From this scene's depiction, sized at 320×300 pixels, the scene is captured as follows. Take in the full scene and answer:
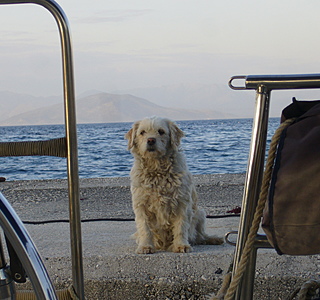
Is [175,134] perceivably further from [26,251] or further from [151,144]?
[26,251]

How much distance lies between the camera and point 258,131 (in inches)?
51.5

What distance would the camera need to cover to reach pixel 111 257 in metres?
3.46

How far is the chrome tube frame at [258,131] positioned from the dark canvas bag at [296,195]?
7 centimetres

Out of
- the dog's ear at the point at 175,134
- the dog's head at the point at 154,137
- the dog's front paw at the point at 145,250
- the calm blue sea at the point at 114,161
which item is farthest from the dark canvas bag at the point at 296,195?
the calm blue sea at the point at 114,161

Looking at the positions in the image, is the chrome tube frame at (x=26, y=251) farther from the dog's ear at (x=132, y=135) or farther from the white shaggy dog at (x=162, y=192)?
the dog's ear at (x=132, y=135)

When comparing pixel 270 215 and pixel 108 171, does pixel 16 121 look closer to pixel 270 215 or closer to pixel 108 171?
pixel 108 171

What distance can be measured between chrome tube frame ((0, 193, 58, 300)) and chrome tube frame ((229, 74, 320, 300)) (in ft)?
1.70

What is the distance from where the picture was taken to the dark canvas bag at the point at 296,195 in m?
1.19

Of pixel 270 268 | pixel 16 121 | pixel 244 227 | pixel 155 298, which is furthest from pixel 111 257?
pixel 16 121

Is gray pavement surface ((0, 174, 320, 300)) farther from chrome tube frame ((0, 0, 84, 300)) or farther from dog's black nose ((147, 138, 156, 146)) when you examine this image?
chrome tube frame ((0, 0, 84, 300))

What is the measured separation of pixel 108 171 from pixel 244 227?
25080 millimetres

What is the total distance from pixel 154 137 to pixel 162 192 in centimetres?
47

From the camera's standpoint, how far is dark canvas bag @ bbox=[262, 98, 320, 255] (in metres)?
1.19

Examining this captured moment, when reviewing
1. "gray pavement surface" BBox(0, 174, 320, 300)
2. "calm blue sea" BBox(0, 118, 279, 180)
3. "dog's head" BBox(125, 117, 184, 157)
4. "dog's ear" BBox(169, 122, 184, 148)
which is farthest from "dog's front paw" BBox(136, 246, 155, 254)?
"calm blue sea" BBox(0, 118, 279, 180)
